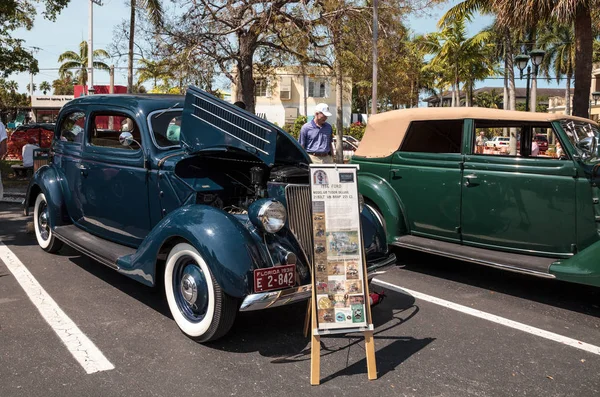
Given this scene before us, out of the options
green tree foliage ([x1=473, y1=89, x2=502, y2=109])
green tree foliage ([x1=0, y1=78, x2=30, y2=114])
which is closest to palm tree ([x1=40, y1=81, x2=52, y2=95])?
green tree foliage ([x1=0, y1=78, x2=30, y2=114])

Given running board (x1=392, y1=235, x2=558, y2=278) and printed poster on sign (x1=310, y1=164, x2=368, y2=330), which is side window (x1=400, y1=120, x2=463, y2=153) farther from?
printed poster on sign (x1=310, y1=164, x2=368, y2=330)

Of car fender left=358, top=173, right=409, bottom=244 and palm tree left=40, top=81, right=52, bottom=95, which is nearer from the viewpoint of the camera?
car fender left=358, top=173, right=409, bottom=244

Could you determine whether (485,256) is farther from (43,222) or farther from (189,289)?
(43,222)

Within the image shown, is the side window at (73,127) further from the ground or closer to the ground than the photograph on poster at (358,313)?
further from the ground

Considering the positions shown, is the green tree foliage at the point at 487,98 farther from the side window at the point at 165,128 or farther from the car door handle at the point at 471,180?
the side window at the point at 165,128

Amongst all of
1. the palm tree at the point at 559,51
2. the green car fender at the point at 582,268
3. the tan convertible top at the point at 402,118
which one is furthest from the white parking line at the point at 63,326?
the palm tree at the point at 559,51

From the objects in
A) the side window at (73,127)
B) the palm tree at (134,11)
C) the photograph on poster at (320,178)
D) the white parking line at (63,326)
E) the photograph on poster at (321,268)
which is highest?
the palm tree at (134,11)

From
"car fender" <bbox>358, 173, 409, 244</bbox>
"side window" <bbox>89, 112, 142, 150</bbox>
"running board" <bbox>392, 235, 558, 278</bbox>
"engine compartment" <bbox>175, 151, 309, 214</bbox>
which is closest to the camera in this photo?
"engine compartment" <bbox>175, 151, 309, 214</bbox>

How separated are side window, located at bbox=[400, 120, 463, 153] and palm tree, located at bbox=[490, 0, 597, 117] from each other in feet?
23.3

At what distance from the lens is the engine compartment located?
13.8 feet

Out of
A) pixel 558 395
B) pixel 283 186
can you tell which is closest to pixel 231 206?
pixel 283 186

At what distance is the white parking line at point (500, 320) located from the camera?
3.88 meters

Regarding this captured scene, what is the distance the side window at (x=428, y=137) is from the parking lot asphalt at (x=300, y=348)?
5.48ft

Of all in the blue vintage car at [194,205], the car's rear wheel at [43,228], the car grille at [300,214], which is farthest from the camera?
the car's rear wheel at [43,228]
